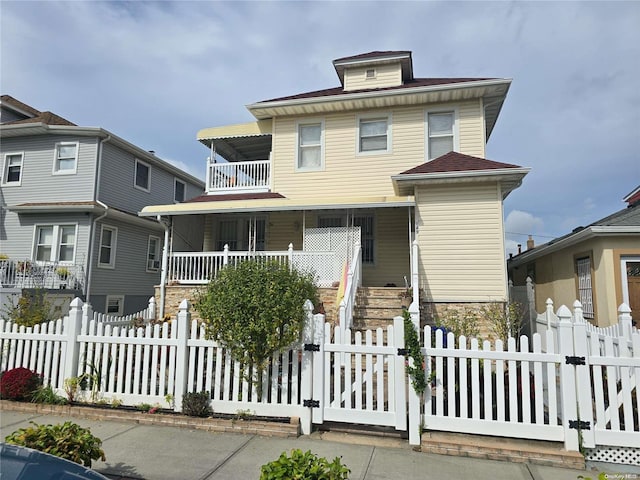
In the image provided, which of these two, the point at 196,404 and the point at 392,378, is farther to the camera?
the point at 196,404

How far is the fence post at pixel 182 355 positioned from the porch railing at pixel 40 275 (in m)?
10.1

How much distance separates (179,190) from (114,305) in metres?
7.13

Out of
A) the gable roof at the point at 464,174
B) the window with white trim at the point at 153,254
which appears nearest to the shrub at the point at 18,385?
the gable roof at the point at 464,174

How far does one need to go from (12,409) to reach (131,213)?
1153cm

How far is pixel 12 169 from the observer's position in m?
15.9

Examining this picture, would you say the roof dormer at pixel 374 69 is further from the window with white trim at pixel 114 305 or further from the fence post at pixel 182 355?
the window with white trim at pixel 114 305

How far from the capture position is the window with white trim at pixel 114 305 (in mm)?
15258

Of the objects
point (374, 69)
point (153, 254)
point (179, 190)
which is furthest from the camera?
point (179, 190)

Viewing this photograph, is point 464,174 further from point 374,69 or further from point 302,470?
point 302,470

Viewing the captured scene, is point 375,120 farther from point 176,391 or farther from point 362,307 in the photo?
point 176,391

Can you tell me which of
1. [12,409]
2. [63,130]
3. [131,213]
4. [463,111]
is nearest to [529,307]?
[463,111]

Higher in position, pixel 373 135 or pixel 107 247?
pixel 373 135

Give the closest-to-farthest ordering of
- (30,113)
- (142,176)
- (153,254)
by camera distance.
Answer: (30,113) → (142,176) → (153,254)

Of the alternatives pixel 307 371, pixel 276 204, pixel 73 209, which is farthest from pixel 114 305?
pixel 307 371
